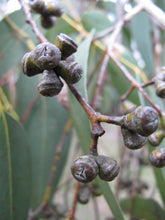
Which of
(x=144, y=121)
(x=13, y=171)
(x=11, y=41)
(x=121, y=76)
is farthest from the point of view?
(x=11, y=41)

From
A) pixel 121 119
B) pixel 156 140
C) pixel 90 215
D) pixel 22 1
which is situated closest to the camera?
pixel 121 119

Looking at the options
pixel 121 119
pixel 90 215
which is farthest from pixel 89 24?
pixel 90 215

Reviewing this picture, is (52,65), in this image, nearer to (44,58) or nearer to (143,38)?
(44,58)

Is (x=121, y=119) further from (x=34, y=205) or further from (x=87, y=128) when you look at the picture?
(x=34, y=205)

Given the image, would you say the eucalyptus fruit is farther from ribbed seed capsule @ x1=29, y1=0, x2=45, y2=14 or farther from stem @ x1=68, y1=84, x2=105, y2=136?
ribbed seed capsule @ x1=29, y1=0, x2=45, y2=14

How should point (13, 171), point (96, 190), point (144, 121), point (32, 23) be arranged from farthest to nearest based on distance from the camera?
1. point (96, 190)
2. point (13, 171)
3. point (32, 23)
4. point (144, 121)

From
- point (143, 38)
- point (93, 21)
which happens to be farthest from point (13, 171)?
point (143, 38)

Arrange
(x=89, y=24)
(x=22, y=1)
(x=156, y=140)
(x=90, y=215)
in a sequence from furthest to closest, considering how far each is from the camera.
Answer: (x=90, y=215)
(x=89, y=24)
(x=22, y=1)
(x=156, y=140)
